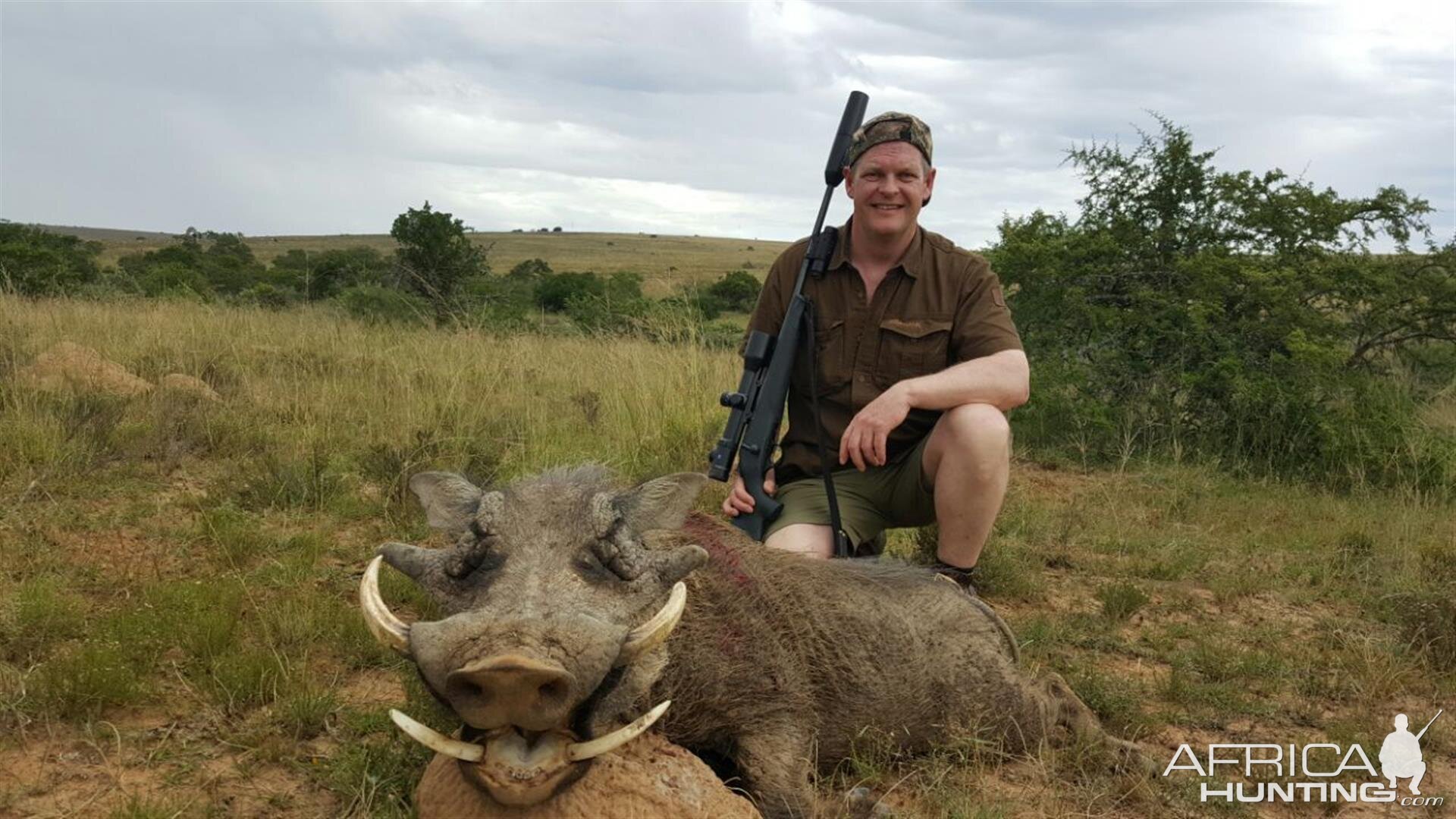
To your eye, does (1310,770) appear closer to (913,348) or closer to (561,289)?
(913,348)

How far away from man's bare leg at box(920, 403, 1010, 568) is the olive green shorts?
98 mm

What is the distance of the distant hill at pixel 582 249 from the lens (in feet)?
176

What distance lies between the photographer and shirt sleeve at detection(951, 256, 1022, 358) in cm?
388

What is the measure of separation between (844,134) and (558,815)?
3118mm

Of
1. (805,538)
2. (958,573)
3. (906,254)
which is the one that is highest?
(906,254)

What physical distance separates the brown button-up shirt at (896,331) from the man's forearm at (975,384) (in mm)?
125

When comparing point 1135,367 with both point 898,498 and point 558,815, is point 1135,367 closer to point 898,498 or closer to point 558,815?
point 898,498

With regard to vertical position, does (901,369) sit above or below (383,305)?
above

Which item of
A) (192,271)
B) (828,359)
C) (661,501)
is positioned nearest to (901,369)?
(828,359)

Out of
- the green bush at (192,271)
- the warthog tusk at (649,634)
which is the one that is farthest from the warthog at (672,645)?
the green bush at (192,271)

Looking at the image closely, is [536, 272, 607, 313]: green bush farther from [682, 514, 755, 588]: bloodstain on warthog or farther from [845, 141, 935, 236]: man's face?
[682, 514, 755, 588]: bloodstain on warthog

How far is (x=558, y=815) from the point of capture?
2039mm

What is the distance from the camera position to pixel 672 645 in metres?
2.55

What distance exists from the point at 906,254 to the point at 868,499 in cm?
93
